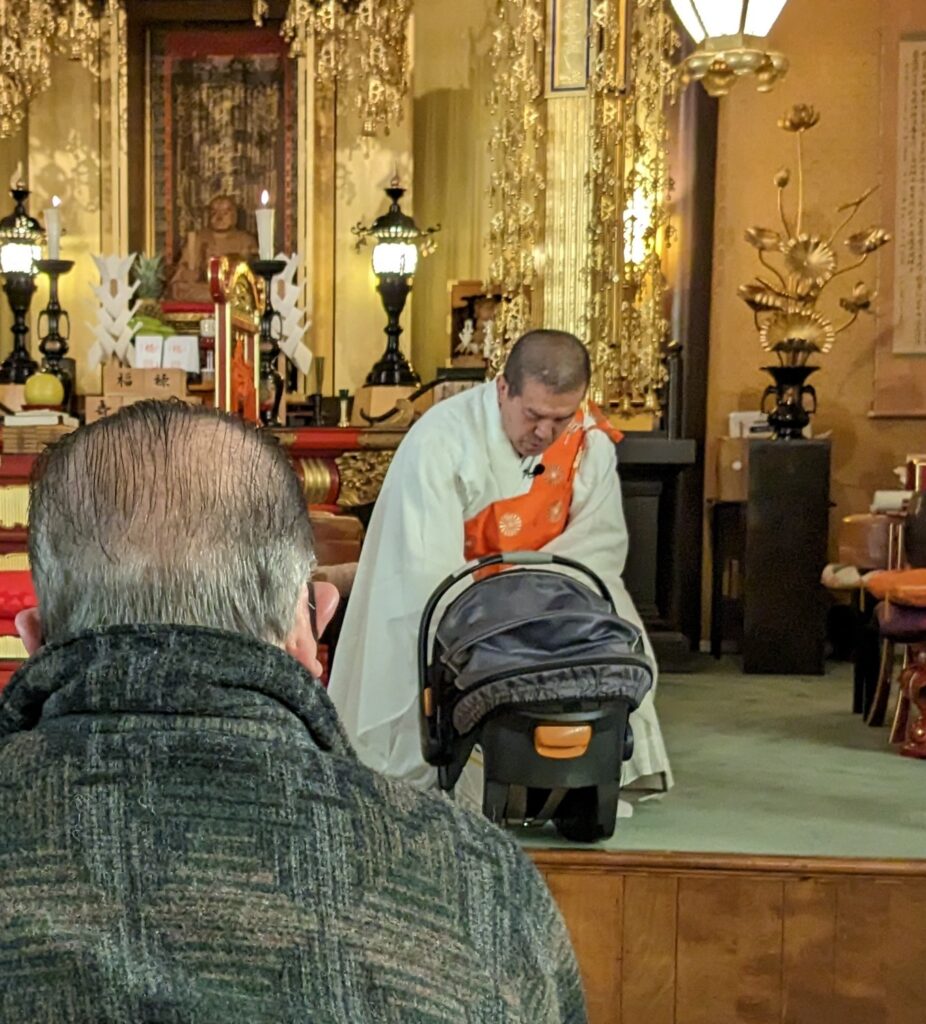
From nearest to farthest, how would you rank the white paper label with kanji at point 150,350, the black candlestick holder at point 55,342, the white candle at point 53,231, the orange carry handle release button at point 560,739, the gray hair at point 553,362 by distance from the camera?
the orange carry handle release button at point 560,739 < the gray hair at point 553,362 < the white paper label with kanji at point 150,350 < the white candle at point 53,231 < the black candlestick holder at point 55,342

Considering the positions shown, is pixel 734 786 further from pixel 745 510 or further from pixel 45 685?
pixel 45 685

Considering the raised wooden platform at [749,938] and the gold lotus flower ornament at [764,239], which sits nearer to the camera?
the raised wooden platform at [749,938]

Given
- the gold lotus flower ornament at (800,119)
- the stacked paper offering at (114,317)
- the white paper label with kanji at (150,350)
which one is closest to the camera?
the gold lotus flower ornament at (800,119)

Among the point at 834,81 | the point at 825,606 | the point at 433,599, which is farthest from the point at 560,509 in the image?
the point at 834,81

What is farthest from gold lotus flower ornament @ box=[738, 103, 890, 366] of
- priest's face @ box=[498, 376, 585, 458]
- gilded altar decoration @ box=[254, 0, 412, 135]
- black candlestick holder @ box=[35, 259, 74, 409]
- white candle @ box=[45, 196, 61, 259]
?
black candlestick holder @ box=[35, 259, 74, 409]

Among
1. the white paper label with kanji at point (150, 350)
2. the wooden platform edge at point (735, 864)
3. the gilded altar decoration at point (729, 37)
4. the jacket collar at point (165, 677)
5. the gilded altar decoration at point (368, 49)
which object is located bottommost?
the wooden platform edge at point (735, 864)

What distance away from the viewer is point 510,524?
3326mm

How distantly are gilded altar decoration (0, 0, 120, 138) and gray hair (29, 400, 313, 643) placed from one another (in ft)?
20.3

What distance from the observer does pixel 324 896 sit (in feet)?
2.79

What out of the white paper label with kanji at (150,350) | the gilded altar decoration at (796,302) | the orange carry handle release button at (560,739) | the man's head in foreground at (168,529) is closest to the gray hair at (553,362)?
the orange carry handle release button at (560,739)

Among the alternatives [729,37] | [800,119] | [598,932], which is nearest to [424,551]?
[598,932]

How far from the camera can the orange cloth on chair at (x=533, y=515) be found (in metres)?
3.32

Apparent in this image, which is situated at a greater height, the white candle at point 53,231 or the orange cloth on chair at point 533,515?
the white candle at point 53,231

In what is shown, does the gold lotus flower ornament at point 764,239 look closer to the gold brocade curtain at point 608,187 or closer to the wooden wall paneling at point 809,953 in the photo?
the gold brocade curtain at point 608,187
